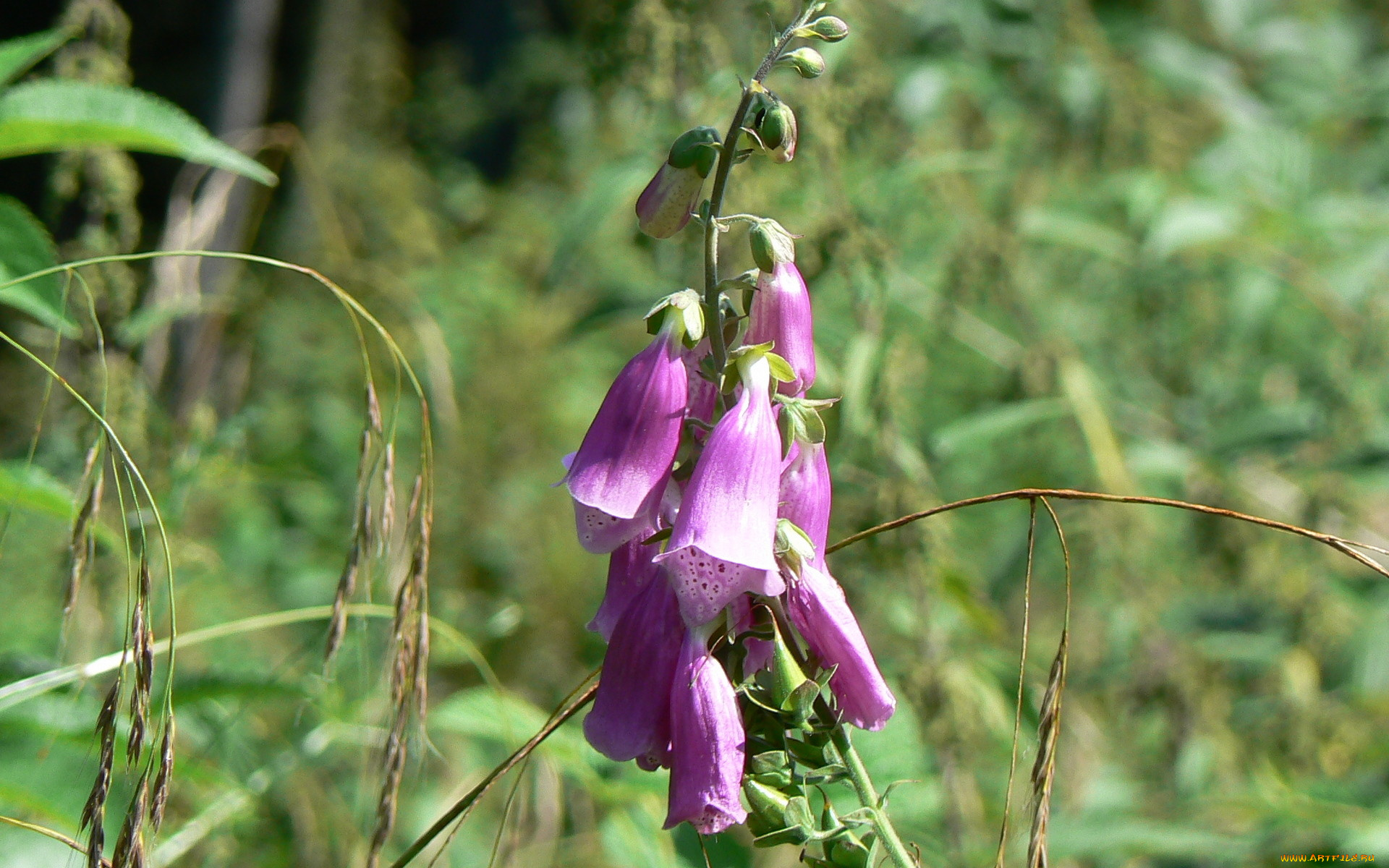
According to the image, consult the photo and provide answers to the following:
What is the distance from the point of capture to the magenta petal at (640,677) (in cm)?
73

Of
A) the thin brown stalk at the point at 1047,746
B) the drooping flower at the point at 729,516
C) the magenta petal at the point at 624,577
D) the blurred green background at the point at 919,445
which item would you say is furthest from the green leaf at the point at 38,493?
the thin brown stalk at the point at 1047,746

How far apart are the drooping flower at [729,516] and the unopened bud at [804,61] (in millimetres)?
239

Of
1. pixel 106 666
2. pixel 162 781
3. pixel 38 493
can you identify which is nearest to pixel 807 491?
pixel 162 781

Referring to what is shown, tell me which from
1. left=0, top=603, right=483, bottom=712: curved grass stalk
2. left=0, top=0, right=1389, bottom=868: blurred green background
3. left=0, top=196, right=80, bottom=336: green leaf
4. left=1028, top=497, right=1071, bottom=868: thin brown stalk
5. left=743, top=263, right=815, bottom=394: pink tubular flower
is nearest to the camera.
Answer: left=1028, top=497, right=1071, bottom=868: thin brown stalk

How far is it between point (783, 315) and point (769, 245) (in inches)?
2.1

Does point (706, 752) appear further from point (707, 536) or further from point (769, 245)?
point (769, 245)

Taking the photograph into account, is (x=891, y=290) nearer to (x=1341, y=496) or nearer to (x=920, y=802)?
(x=1341, y=496)

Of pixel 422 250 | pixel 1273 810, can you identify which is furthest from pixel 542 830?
pixel 422 250

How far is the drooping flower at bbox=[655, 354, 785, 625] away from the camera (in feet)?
2.21

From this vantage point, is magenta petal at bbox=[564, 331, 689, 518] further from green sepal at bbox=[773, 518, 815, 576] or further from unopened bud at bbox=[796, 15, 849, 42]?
unopened bud at bbox=[796, 15, 849, 42]

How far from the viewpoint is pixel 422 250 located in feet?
16.5

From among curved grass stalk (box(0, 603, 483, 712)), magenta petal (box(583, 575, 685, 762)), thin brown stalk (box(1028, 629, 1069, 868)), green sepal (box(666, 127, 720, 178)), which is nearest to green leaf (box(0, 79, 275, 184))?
curved grass stalk (box(0, 603, 483, 712))

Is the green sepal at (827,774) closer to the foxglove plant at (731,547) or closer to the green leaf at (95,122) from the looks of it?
the foxglove plant at (731,547)

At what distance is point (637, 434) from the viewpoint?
0.73 metres
